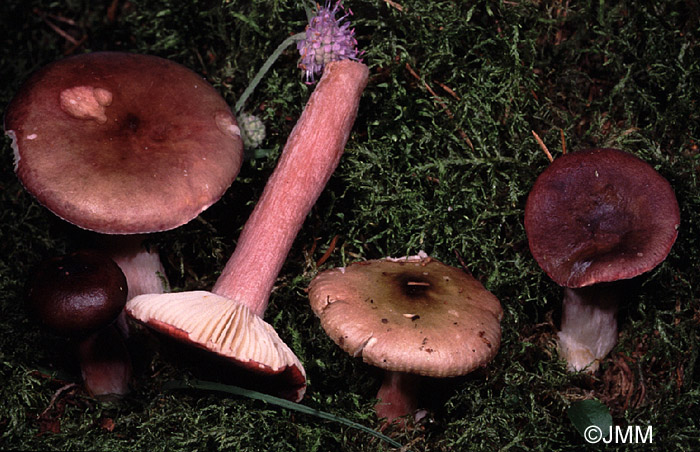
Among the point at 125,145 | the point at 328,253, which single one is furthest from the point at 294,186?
the point at 125,145

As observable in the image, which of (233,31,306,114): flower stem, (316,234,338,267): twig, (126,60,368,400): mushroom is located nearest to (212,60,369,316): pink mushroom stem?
(126,60,368,400): mushroom

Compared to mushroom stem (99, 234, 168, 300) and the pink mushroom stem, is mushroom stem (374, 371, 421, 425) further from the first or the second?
mushroom stem (99, 234, 168, 300)

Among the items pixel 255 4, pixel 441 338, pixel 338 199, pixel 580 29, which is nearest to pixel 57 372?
pixel 338 199

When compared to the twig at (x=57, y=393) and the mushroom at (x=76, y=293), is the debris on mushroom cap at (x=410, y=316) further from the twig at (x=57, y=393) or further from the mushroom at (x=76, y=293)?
Result: the twig at (x=57, y=393)

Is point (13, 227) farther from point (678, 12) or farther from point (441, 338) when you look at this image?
point (678, 12)

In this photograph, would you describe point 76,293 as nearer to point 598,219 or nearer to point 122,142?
point 122,142

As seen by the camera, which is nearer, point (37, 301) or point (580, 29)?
point (37, 301)

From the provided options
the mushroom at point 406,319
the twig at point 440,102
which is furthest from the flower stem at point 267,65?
the mushroom at point 406,319
